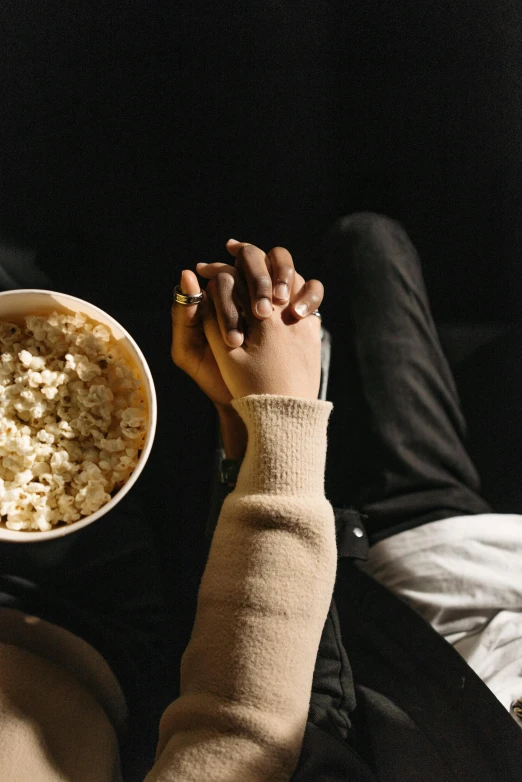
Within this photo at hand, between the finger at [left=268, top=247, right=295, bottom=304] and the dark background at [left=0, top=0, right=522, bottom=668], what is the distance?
366mm

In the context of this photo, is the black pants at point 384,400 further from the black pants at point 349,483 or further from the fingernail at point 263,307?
the fingernail at point 263,307

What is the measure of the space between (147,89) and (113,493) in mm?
772

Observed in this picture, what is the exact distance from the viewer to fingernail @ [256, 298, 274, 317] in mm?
611

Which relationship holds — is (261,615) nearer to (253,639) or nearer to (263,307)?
(253,639)

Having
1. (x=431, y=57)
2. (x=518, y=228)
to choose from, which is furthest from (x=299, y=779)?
(x=431, y=57)

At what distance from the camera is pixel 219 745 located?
19.5 inches

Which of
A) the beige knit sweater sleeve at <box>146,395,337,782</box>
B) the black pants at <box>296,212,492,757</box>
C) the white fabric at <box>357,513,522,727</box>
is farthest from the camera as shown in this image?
the black pants at <box>296,212,492,757</box>

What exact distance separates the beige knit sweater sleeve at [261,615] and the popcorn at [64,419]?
0.13 m

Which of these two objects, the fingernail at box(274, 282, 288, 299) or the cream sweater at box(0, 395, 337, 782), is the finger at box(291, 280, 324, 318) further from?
the cream sweater at box(0, 395, 337, 782)

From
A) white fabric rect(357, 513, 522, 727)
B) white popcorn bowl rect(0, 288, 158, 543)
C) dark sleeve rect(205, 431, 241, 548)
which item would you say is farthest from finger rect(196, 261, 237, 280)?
white fabric rect(357, 513, 522, 727)

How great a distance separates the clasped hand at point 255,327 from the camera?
619 mm

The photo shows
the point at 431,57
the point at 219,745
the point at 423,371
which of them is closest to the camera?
the point at 219,745

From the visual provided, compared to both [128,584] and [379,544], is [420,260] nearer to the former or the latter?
[379,544]

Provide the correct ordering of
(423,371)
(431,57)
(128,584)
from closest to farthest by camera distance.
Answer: (128,584)
(423,371)
(431,57)
